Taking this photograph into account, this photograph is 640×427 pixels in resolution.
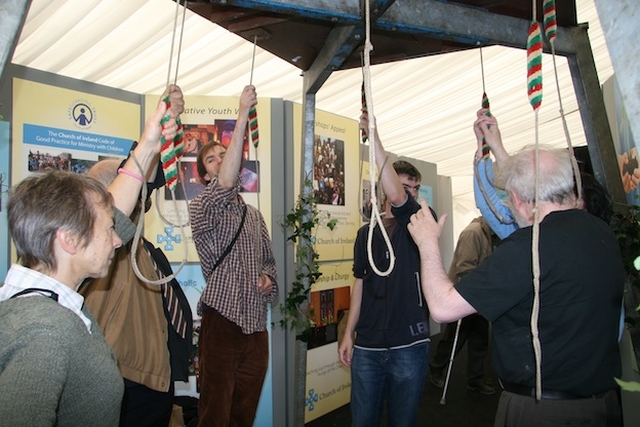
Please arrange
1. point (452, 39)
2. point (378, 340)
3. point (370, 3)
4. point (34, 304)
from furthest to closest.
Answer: point (378, 340) → point (452, 39) → point (370, 3) → point (34, 304)

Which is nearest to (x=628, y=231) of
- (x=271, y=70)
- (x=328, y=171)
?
(x=328, y=171)

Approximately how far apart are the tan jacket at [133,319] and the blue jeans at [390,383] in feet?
3.31

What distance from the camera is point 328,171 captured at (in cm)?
423

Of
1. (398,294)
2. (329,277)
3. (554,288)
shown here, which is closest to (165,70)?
(329,277)

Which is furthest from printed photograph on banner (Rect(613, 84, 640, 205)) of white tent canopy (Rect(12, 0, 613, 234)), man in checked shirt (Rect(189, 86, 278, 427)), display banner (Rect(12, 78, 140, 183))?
display banner (Rect(12, 78, 140, 183))

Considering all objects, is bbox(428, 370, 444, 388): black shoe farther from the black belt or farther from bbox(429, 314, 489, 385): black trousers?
the black belt

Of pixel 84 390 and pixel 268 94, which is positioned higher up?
pixel 268 94

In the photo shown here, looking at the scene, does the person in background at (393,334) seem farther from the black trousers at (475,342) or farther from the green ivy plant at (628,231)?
the black trousers at (475,342)

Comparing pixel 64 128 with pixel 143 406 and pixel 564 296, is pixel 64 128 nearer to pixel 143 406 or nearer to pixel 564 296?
pixel 143 406

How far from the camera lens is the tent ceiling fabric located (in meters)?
3.01

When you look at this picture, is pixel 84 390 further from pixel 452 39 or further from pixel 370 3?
pixel 452 39

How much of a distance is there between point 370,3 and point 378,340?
60.6 inches

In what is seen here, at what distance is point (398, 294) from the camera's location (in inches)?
93.9

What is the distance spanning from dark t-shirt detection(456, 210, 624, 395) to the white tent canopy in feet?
3.77
